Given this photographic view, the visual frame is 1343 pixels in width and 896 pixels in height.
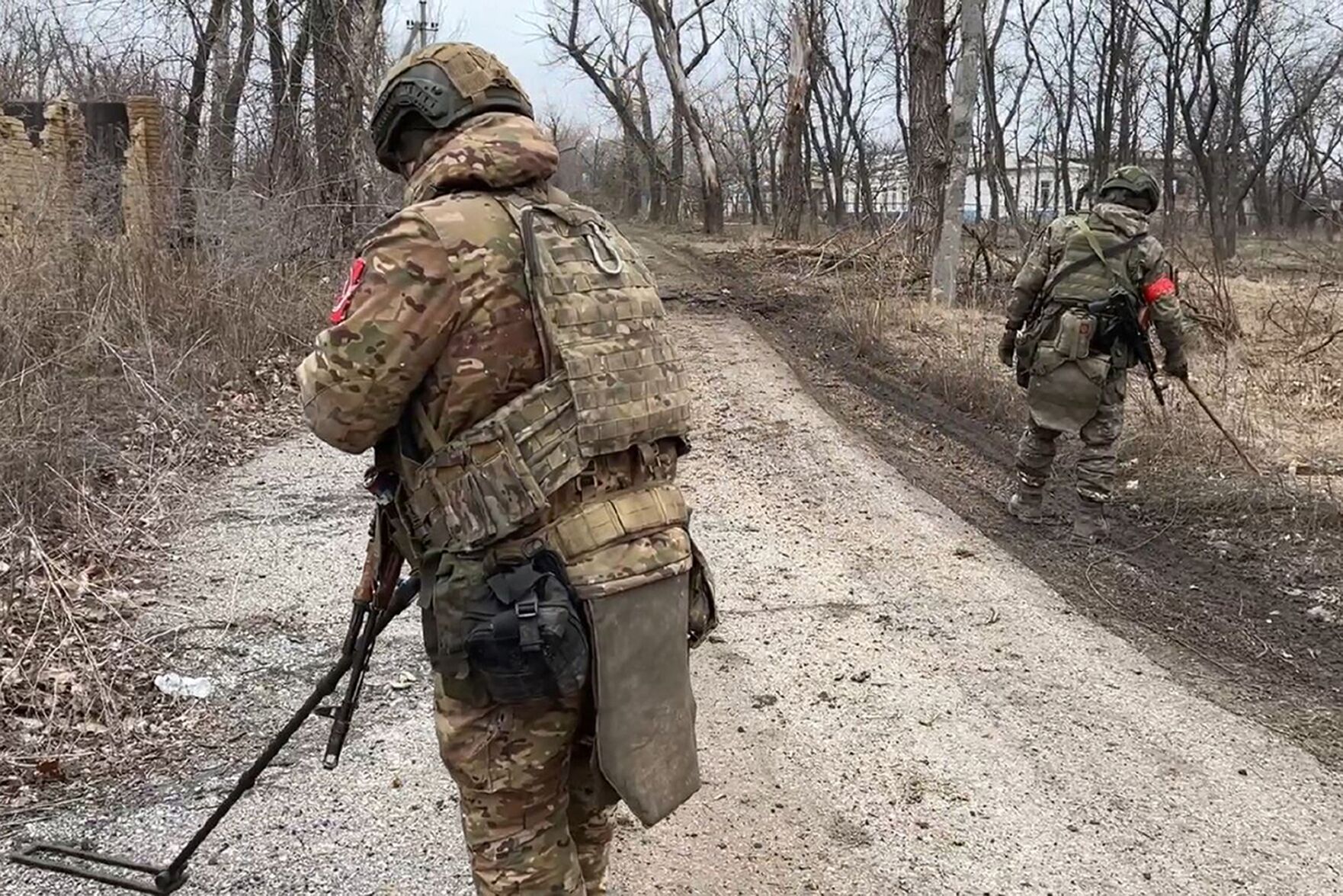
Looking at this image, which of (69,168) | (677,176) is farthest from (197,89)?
(677,176)

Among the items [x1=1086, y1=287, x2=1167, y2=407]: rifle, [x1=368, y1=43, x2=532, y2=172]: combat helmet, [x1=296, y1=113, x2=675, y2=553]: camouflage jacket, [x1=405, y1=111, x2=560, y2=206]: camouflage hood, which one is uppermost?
[x1=368, y1=43, x2=532, y2=172]: combat helmet

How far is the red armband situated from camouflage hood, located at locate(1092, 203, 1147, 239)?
0.29m

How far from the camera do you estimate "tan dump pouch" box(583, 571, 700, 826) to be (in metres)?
2.13

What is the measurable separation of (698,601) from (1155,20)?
133 ft

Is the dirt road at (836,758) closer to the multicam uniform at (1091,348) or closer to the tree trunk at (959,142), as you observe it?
the multicam uniform at (1091,348)

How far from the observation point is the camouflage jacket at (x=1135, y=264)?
6.09 m

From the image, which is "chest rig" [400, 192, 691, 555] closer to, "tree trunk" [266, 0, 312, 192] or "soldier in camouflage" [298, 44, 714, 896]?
"soldier in camouflage" [298, 44, 714, 896]

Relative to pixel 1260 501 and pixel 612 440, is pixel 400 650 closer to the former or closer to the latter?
pixel 612 440

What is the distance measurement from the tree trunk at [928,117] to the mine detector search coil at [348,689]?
12.6 m

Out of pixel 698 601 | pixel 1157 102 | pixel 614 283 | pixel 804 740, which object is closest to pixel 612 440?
pixel 614 283

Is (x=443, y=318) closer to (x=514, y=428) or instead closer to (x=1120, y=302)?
(x=514, y=428)

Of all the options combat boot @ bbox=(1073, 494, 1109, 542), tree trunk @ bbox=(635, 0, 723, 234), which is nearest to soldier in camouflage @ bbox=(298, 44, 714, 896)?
combat boot @ bbox=(1073, 494, 1109, 542)

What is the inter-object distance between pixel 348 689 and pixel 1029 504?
472 cm

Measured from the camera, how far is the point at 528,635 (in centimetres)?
198
